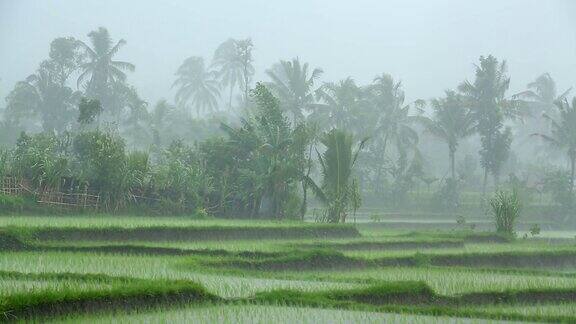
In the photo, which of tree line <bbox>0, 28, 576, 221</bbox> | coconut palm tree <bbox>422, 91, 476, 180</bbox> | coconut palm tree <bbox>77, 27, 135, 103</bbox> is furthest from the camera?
coconut palm tree <bbox>77, 27, 135, 103</bbox>

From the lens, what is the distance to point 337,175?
54.4ft

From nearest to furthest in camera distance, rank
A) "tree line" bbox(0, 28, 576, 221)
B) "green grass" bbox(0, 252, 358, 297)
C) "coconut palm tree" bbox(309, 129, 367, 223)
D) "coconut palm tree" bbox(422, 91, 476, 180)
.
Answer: "green grass" bbox(0, 252, 358, 297) → "coconut palm tree" bbox(309, 129, 367, 223) → "tree line" bbox(0, 28, 576, 221) → "coconut palm tree" bbox(422, 91, 476, 180)

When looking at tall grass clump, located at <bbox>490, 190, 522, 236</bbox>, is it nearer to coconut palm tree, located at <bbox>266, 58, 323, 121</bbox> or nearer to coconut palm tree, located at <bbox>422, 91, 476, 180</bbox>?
coconut palm tree, located at <bbox>422, 91, 476, 180</bbox>

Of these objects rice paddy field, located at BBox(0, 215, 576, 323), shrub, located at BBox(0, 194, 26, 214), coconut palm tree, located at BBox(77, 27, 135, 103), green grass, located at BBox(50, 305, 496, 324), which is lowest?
green grass, located at BBox(50, 305, 496, 324)

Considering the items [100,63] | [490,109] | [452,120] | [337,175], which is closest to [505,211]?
[337,175]

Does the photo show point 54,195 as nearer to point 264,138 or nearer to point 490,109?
point 264,138

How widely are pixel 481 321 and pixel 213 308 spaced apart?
255 cm

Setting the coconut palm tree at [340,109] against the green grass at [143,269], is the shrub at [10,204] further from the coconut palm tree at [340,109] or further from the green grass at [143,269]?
the coconut palm tree at [340,109]

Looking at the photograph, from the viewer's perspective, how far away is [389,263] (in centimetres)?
1218

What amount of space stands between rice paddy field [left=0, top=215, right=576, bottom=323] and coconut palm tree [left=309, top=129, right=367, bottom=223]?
3.92ft

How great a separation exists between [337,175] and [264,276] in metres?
6.81

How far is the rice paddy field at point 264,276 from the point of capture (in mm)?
6812

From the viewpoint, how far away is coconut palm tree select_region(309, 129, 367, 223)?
Result: 16406 mm

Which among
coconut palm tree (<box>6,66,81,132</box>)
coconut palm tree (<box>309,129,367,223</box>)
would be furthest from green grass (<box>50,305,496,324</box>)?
coconut palm tree (<box>6,66,81,132</box>)
